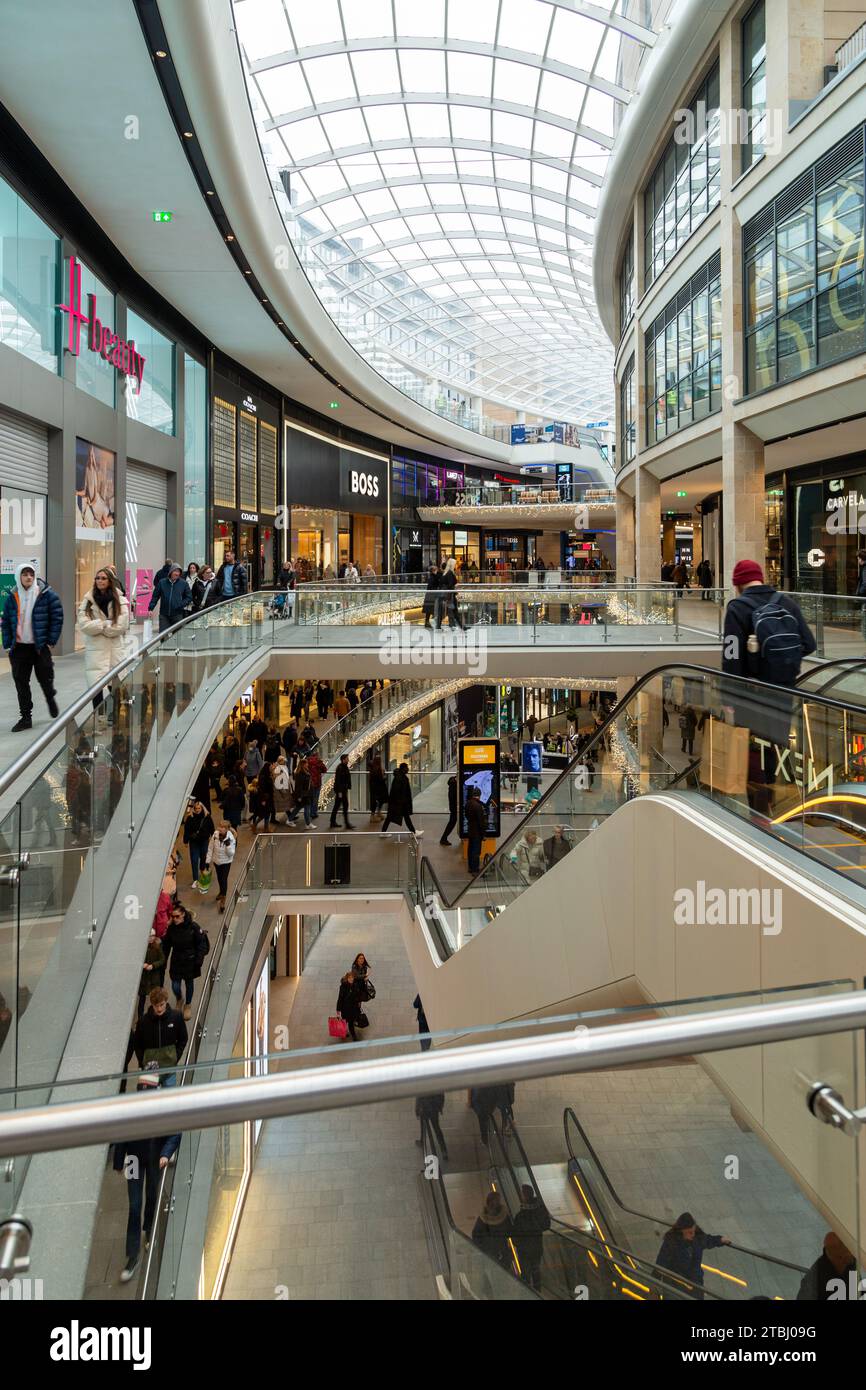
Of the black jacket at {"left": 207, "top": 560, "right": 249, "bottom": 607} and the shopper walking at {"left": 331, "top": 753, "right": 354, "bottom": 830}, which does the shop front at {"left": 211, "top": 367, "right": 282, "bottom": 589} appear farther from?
the shopper walking at {"left": 331, "top": 753, "right": 354, "bottom": 830}

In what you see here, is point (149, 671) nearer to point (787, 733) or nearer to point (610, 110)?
point (787, 733)

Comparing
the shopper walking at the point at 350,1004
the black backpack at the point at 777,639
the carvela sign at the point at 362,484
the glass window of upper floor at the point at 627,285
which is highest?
the glass window of upper floor at the point at 627,285

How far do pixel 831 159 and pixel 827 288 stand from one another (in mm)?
1807

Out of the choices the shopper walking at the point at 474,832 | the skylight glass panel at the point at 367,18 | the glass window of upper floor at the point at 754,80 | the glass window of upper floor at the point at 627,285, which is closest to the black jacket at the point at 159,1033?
the shopper walking at the point at 474,832

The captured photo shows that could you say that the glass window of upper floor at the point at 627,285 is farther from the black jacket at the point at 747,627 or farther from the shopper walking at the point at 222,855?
the black jacket at the point at 747,627

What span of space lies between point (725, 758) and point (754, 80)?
1618 centimetres

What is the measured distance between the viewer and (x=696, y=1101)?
6.73ft

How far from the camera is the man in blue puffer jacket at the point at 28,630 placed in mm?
8711

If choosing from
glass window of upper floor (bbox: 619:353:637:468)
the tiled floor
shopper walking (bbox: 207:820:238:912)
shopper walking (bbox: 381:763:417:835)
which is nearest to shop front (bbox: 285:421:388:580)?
glass window of upper floor (bbox: 619:353:637:468)

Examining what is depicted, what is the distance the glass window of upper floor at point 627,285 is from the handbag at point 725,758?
2525 cm

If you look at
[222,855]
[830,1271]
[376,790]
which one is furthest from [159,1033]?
[376,790]

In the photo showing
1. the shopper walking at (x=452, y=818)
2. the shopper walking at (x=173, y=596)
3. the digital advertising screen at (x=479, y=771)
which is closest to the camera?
the shopper walking at (x=173, y=596)

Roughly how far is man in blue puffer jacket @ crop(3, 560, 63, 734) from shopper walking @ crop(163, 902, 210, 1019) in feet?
11.7

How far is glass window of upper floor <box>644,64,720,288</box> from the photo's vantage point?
18.7 meters
